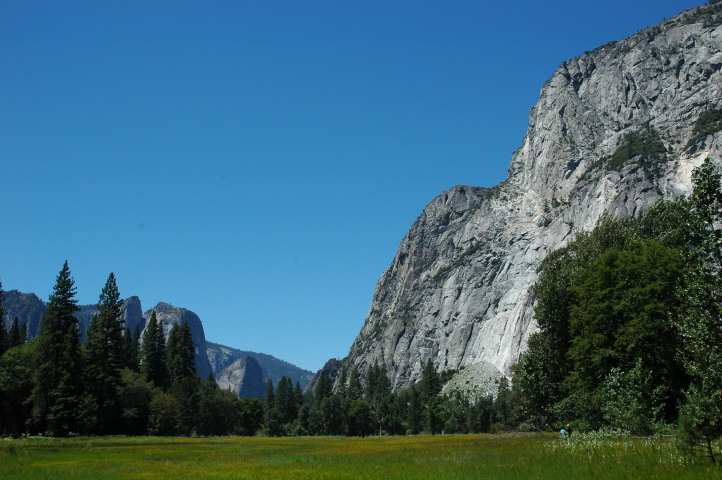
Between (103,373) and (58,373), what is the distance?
36.6 feet

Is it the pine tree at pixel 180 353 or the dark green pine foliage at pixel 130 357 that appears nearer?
the dark green pine foliage at pixel 130 357

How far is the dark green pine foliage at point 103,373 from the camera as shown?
235ft

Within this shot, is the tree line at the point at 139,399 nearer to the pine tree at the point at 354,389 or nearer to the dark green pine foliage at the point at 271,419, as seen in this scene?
the dark green pine foliage at the point at 271,419

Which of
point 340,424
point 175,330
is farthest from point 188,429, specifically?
point 340,424

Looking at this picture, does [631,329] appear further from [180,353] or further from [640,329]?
[180,353]

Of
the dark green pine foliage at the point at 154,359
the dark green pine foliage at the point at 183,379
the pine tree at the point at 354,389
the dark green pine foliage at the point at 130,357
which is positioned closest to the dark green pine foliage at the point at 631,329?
the dark green pine foliage at the point at 183,379

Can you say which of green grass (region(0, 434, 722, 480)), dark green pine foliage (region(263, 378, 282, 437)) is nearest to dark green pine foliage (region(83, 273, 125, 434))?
green grass (region(0, 434, 722, 480))

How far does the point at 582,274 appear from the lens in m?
44.4

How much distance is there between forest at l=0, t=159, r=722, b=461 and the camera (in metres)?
22.2

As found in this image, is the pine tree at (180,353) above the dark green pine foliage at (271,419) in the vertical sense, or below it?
above

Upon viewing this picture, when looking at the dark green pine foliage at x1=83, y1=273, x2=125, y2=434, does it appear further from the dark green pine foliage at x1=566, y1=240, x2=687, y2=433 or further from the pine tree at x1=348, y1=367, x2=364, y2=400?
the pine tree at x1=348, y1=367, x2=364, y2=400

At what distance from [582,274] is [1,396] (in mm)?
67816

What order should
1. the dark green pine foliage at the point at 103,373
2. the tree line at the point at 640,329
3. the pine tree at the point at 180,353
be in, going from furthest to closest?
the pine tree at the point at 180,353 < the dark green pine foliage at the point at 103,373 < the tree line at the point at 640,329

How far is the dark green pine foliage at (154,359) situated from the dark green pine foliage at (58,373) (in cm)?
3714
